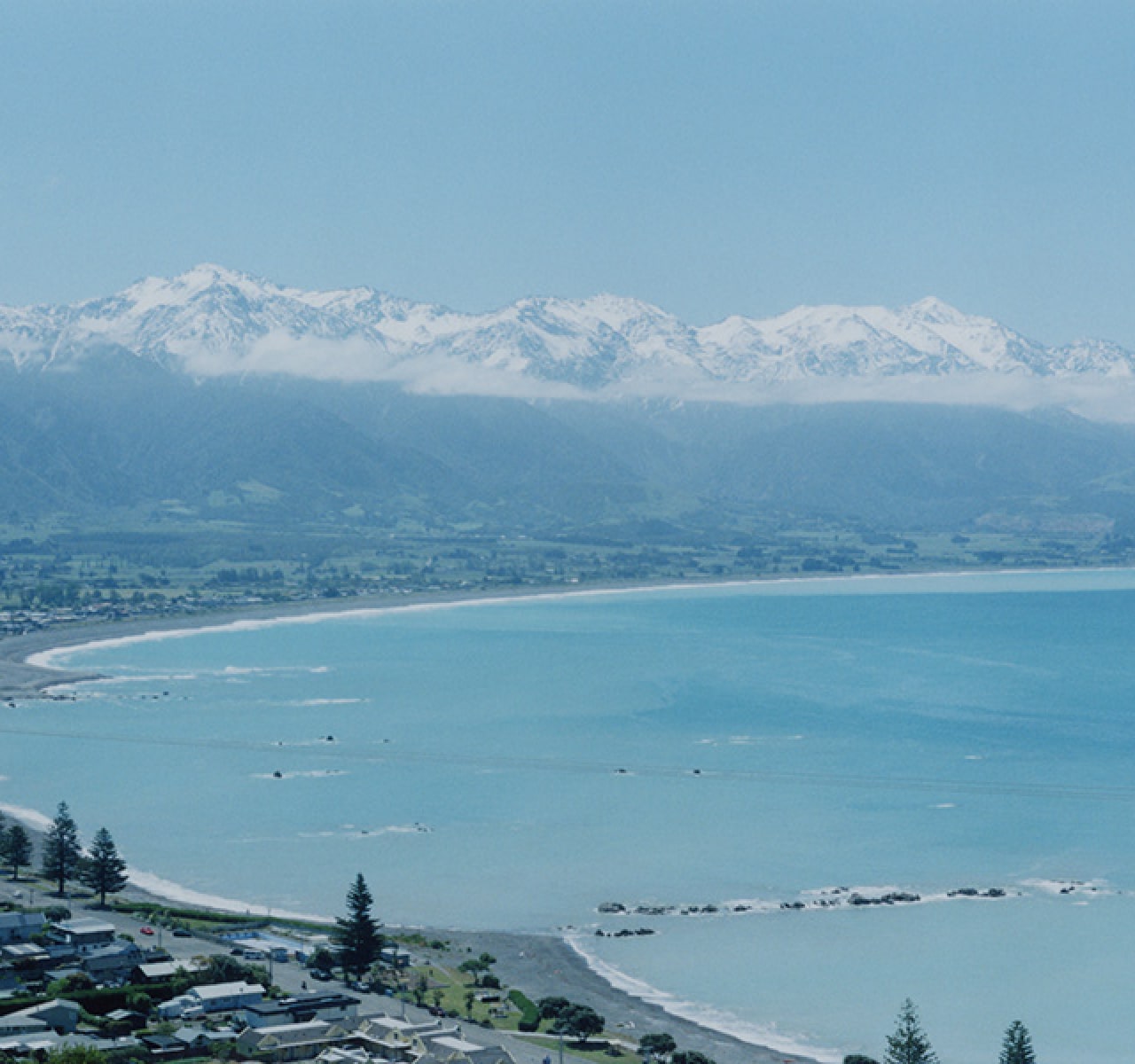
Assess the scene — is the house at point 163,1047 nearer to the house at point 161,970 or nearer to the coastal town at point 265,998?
the coastal town at point 265,998

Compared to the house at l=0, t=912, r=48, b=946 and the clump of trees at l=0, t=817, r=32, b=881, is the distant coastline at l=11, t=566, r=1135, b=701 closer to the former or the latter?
the clump of trees at l=0, t=817, r=32, b=881

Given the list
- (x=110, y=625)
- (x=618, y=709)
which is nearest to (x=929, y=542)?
(x=110, y=625)

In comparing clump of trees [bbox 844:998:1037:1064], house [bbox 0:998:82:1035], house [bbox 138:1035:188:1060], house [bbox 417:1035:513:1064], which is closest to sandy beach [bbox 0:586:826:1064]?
clump of trees [bbox 844:998:1037:1064]

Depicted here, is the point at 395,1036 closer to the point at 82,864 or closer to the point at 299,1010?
the point at 299,1010

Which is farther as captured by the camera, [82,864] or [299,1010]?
[82,864]

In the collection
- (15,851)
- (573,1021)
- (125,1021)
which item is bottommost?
(573,1021)

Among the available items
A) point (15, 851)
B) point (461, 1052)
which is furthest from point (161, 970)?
point (15, 851)
